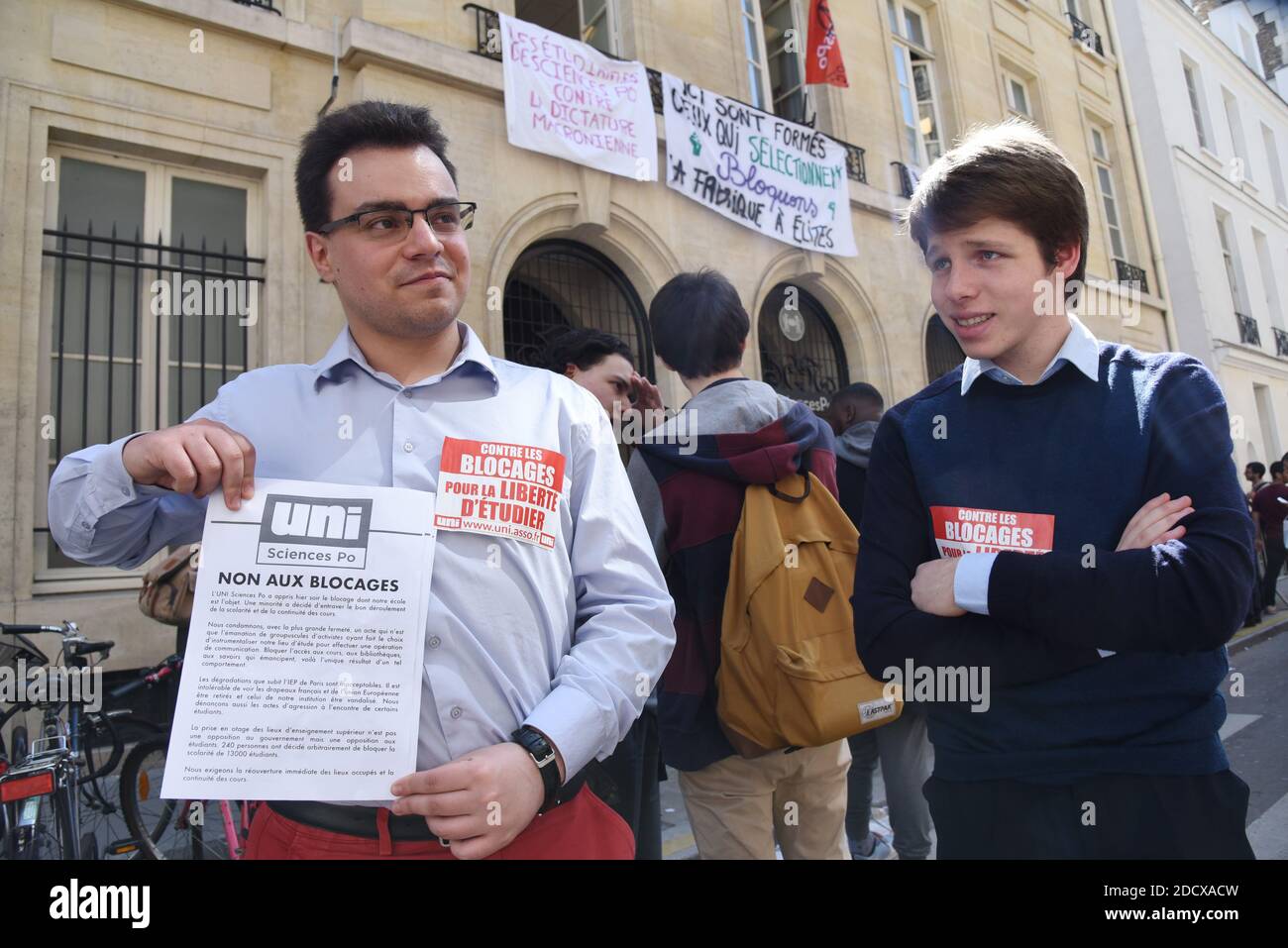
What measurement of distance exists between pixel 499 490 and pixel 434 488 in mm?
109

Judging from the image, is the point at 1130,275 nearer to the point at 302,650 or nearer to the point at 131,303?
the point at 131,303

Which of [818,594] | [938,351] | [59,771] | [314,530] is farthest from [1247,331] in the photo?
[59,771]

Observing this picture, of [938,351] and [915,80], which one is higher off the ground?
[915,80]

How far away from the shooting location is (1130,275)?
13250 millimetres

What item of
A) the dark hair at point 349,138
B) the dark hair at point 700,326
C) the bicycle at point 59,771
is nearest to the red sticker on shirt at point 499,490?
the dark hair at point 349,138

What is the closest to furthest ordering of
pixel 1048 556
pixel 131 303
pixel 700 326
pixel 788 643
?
1. pixel 1048 556
2. pixel 788 643
3. pixel 700 326
4. pixel 131 303

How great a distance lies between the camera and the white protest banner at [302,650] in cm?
106

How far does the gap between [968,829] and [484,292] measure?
552 cm

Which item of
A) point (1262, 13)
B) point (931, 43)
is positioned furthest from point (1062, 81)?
point (1262, 13)

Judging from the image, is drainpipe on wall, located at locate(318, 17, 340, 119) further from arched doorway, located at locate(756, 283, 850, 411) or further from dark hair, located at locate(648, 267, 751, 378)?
arched doorway, located at locate(756, 283, 850, 411)

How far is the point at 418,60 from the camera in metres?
5.84

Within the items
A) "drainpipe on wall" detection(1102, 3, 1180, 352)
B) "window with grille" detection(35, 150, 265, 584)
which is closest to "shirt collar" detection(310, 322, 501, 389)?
"window with grille" detection(35, 150, 265, 584)

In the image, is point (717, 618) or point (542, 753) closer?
point (542, 753)
